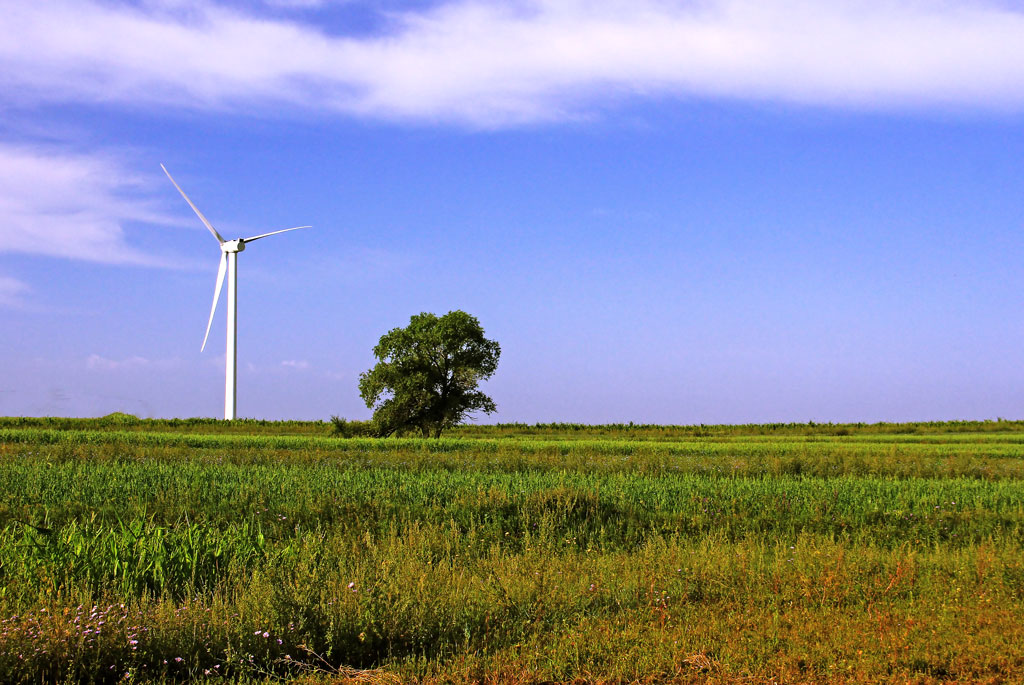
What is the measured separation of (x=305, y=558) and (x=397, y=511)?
4.35 meters

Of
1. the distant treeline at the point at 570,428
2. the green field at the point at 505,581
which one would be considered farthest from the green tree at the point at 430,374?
the green field at the point at 505,581

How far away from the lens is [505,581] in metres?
7.97

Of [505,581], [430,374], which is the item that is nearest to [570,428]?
[430,374]

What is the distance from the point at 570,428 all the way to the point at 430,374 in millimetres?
12997

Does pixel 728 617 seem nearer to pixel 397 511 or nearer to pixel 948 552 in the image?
pixel 948 552

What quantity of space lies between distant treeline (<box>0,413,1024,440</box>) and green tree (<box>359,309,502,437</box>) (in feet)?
13.0

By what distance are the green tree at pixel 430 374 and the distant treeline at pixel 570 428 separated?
3.95 metres

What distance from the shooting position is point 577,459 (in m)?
23.0

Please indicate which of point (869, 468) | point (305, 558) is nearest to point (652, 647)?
point (305, 558)

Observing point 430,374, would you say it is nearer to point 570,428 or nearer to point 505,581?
point 570,428

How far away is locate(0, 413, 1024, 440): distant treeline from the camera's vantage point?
4919 cm

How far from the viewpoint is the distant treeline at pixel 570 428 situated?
4919 centimetres

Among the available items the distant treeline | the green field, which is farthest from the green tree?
the green field

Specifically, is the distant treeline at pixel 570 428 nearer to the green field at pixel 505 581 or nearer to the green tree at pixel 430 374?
the green tree at pixel 430 374
